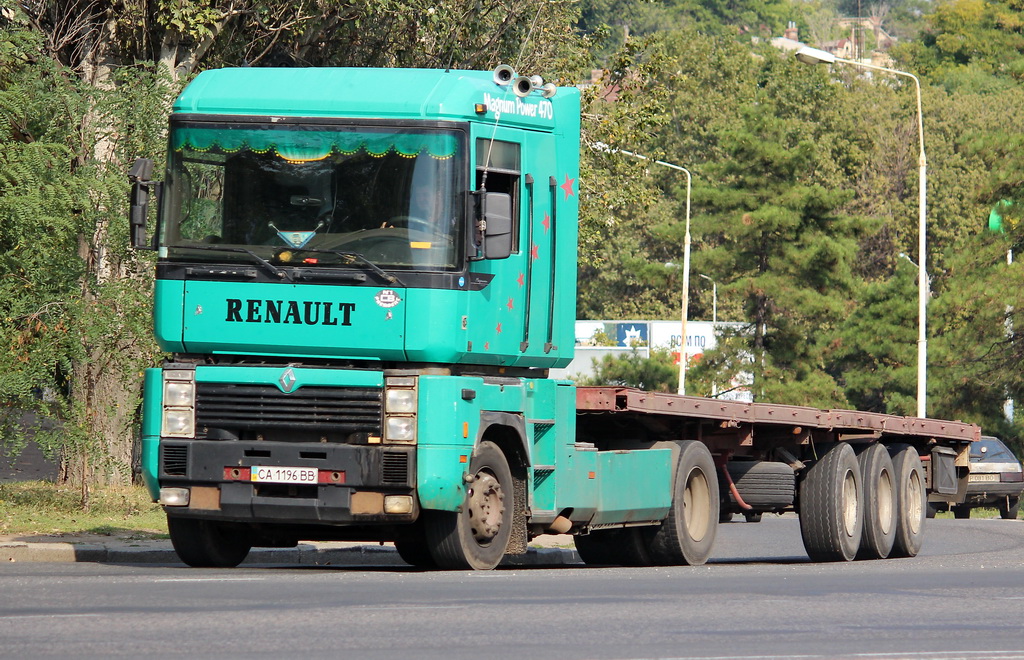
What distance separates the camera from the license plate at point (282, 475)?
508 inches

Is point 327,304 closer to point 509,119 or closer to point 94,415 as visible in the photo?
point 509,119

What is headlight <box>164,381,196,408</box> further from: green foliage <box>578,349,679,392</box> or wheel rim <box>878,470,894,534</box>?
green foliage <box>578,349,679,392</box>

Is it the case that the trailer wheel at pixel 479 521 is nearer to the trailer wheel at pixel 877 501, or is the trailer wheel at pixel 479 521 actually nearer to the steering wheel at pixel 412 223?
the steering wheel at pixel 412 223

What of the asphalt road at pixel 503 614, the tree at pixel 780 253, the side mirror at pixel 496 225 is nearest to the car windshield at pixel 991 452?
the tree at pixel 780 253

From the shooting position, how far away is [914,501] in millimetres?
20109

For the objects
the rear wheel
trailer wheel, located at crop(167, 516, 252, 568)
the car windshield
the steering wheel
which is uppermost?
the steering wheel

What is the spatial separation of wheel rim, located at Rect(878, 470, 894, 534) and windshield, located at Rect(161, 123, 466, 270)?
7796mm

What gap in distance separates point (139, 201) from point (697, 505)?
5.90 m

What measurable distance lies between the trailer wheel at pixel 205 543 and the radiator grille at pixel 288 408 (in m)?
1.14

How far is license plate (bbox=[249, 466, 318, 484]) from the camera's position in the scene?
12.9 meters

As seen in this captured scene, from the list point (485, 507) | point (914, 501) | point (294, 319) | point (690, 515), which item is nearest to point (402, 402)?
point (294, 319)

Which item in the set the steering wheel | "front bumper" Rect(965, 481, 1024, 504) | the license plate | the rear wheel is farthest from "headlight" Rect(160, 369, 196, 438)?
the rear wheel

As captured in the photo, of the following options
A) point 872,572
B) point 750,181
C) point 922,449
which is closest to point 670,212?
point 750,181

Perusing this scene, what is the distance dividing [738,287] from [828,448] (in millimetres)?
29500
